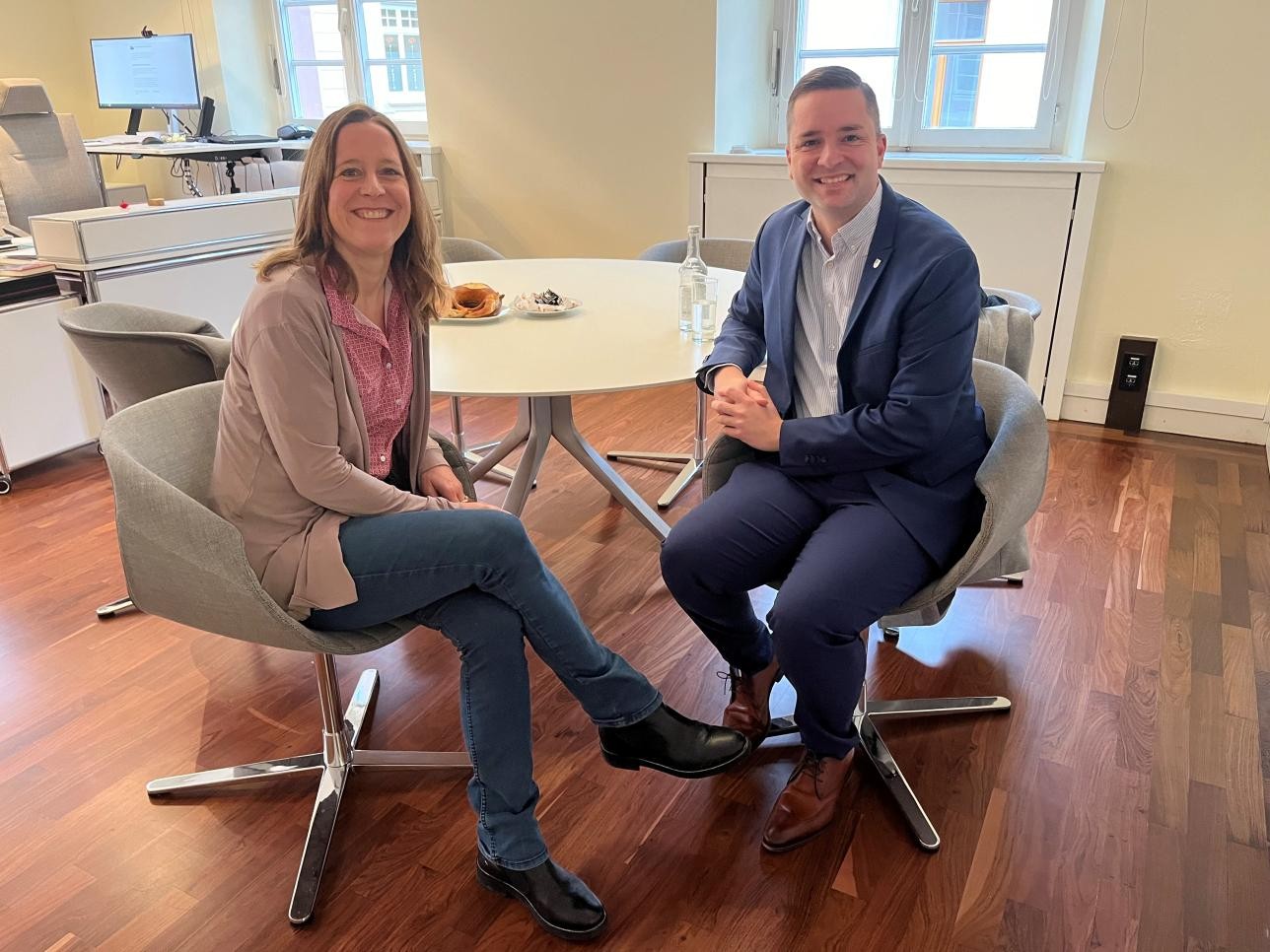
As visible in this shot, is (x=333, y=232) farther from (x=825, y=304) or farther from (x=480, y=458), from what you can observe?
(x=480, y=458)

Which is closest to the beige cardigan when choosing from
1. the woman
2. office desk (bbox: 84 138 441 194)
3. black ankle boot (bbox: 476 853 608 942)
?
the woman

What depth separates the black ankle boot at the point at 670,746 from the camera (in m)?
1.69

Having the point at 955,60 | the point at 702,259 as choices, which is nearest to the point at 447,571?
the point at 702,259

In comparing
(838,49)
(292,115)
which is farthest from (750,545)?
(292,115)

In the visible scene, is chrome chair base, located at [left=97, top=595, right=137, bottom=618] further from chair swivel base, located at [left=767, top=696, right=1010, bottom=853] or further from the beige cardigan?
chair swivel base, located at [left=767, top=696, right=1010, bottom=853]

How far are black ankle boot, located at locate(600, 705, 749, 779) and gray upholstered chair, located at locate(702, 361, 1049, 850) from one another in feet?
0.91

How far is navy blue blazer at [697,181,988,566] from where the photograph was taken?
1.61m

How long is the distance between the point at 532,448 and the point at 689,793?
3.77 feet

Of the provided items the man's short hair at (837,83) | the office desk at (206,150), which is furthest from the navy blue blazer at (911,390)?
the office desk at (206,150)

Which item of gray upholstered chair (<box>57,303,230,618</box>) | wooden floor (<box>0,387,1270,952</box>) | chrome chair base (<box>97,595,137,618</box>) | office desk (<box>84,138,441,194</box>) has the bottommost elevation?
wooden floor (<box>0,387,1270,952</box>)

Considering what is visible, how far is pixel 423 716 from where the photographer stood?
6.91 ft

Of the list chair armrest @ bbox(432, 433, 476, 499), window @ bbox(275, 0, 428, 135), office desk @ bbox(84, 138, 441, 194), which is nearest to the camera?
chair armrest @ bbox(432, 433, 476, 499)

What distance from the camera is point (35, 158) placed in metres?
4.40

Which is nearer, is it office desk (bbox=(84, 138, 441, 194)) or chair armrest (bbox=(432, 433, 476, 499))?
chair armrest (bbox=(432, 433, 476, 499))
